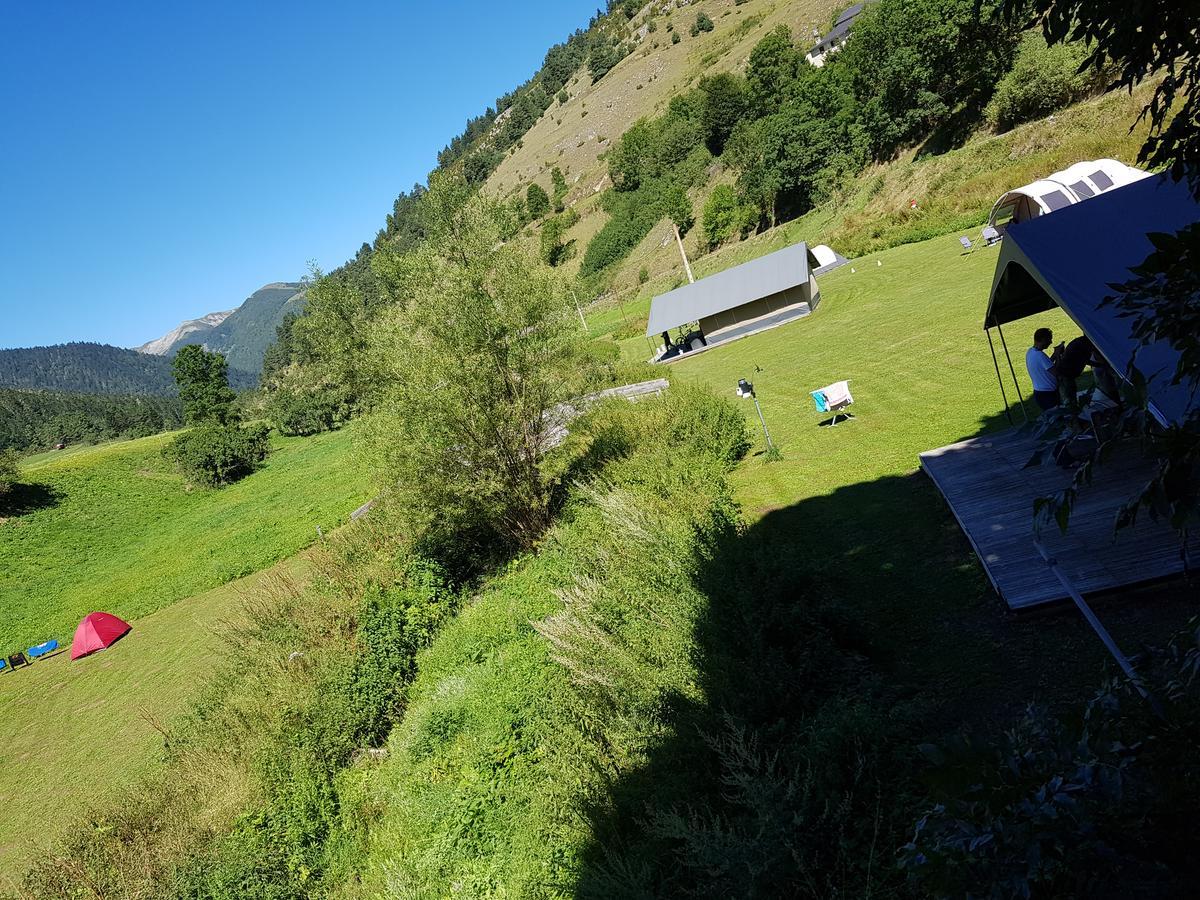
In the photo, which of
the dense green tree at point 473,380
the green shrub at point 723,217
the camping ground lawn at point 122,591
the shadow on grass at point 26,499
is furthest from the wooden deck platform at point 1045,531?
the green shrub at point 723,217

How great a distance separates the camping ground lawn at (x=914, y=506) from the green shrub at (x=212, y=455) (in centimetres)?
3758

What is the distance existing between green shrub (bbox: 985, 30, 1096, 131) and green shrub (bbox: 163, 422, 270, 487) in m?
55.5

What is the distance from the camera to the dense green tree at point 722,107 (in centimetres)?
7588

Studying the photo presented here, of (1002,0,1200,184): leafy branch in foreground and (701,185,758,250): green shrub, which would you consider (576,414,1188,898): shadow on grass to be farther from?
(701,185,758,250): green shrub

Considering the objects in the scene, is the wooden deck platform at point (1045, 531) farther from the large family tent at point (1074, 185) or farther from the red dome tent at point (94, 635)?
the red dome tent at point (94, 635)

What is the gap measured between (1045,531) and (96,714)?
22356 mm

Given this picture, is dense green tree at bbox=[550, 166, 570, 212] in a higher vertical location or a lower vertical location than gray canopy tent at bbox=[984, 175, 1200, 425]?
higher

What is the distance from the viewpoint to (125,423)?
98062 mm

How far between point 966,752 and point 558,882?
226 inches

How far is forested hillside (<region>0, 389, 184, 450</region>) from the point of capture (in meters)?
92.0

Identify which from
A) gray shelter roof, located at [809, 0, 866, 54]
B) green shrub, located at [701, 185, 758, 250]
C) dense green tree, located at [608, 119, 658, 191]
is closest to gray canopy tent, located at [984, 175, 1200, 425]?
green shrub, located at [701, 185, 758, 250]

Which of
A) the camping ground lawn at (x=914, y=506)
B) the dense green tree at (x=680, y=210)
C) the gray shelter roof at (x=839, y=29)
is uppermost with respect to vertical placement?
the gray shelter roof at (x=839, y=29)

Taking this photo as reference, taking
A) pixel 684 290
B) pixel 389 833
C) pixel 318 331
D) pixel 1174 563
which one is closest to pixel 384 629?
pixel 389 833

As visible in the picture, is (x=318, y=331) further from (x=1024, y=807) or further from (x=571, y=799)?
(x=1024, y=807)
